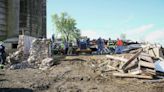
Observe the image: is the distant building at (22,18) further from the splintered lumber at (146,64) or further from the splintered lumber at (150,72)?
the splintered lumber at (150,72)

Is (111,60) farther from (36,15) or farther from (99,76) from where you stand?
(36,15)

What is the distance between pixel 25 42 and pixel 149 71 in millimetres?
9962

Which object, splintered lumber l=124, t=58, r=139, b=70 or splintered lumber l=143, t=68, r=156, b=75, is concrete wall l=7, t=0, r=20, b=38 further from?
splintered lumber l=143, t=68, r=156, b=75

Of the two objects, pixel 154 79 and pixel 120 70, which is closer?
pixel 154 79

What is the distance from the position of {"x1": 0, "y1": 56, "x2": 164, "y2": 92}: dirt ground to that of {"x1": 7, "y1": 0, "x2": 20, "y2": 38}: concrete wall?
579 inches

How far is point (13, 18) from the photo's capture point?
112 feet

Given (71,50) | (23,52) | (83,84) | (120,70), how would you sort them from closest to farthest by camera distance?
(83,84) < (120,70) < (23,52) < (71,50)

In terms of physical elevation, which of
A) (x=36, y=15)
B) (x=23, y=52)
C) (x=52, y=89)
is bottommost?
(x=52, y=89)

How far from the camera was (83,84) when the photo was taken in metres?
15.3

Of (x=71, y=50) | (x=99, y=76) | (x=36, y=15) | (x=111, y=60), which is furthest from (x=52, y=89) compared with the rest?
(x=36, y=15)

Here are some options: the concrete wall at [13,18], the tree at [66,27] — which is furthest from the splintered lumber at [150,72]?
the tree at [66,27]

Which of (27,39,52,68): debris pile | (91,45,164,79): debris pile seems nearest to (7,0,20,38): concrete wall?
(27,39,52,68): debris pile

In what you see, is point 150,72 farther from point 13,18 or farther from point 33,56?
point 13,18

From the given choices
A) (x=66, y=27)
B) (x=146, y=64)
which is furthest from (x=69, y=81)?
(x=66, y=27)
